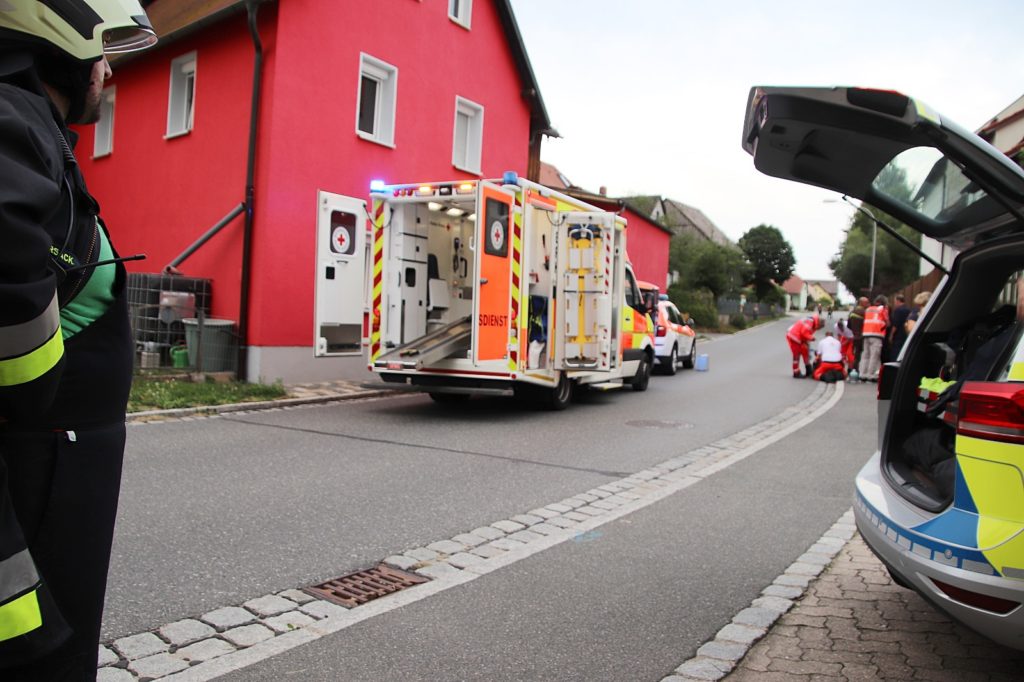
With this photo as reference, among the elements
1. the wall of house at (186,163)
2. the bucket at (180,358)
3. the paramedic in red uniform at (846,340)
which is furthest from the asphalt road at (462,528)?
the paramedic in red uniform at (846,340)

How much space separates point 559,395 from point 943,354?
7.38m

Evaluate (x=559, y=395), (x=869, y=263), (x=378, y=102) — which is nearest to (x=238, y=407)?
(x=559, y=395)

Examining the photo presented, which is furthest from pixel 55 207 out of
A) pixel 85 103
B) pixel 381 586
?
pixel 381 586

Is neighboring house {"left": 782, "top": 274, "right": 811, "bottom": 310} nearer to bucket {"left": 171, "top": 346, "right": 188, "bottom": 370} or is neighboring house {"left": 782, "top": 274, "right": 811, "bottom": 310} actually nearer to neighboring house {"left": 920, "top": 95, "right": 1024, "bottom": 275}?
neighboring house {"left": 920, "top": 95, "right": 1024, "bottom": 275}

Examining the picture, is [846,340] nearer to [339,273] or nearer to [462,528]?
[339,273]

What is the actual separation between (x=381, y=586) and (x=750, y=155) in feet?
9.45

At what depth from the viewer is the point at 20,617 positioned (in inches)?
54.8

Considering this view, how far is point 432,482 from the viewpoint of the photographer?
21.5 feet

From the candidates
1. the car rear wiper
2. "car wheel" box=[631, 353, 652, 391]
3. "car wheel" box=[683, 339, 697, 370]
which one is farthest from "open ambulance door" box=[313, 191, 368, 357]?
"car wheel" box=[683, 339, 697, 370]

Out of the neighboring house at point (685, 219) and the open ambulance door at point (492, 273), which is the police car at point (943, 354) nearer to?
the open ambulance door at point (492, 273)

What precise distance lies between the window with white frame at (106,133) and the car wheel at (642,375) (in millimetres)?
11820

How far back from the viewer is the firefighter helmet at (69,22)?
150 cm

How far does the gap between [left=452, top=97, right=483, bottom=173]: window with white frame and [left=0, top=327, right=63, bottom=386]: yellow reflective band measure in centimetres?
1581

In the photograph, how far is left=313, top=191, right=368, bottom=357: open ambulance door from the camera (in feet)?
35.8
